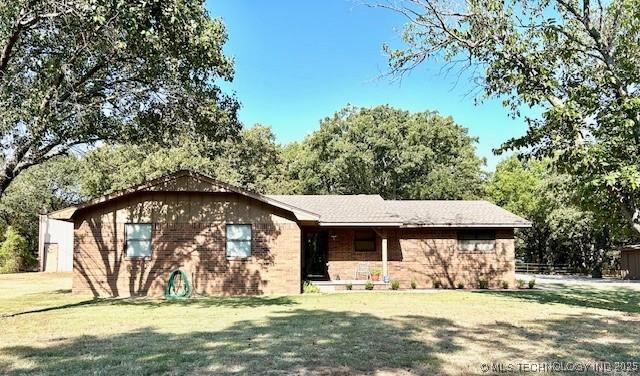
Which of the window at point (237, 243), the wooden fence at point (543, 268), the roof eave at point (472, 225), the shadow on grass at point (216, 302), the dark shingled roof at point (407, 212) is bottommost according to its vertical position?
the wooden fence at point (543, 268)

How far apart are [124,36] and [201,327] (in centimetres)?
541

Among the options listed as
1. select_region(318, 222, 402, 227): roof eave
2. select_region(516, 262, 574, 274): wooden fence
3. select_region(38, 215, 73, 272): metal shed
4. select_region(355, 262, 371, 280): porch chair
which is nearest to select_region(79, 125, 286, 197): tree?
select_region(38, 215, 73, 272): metal shed

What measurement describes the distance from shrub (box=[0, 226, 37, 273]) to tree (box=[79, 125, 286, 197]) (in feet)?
17.1

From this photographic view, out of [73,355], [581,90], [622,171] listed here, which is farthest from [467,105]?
[73,355]

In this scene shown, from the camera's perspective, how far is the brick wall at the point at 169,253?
16.3 m

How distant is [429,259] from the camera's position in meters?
19.2

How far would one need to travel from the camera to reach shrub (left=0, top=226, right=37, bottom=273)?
106 feet

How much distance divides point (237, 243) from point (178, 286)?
2.22 metres

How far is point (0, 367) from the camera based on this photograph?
609cm

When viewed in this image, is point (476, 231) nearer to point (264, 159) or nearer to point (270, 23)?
point (270, 23)

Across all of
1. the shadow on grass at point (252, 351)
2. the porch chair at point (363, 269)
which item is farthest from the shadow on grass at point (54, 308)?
the porch chair at point (363, 269)

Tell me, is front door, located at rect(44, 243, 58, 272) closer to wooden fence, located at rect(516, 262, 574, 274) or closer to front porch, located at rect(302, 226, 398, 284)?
front porch, located at rect(302, 226, 398, 284)

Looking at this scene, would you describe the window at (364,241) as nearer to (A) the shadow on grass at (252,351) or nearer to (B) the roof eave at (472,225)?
(B) the roof eave at (472,225)

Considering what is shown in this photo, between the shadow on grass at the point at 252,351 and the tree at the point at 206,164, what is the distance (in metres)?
22.9
